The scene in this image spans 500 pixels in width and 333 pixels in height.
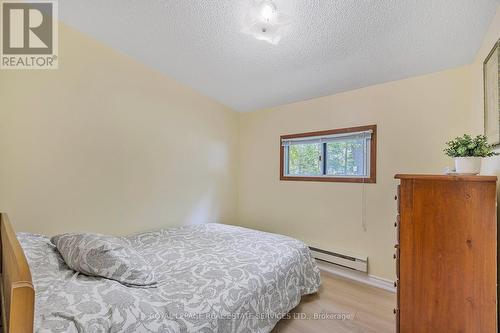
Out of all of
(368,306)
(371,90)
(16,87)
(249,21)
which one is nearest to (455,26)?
(371,90)

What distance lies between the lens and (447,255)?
3.67 ft

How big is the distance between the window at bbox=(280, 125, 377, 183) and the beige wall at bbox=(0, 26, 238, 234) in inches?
44.1

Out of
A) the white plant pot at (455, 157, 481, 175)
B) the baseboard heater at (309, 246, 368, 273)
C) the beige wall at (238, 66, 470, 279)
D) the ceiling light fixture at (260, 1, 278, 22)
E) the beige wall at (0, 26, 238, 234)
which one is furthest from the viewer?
the baseboard heater at (309, 246, 368, 273)

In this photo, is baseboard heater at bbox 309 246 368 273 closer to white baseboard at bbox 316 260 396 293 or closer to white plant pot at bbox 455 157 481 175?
white baseboard at bbox 316 260 396 293

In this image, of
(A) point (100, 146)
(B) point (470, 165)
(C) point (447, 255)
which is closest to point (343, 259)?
(C) point (447, 255)

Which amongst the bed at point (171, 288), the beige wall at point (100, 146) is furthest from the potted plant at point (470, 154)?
the beige wall at point (100, 146)

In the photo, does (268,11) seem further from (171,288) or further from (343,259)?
(343,259)

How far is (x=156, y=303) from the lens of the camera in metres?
1.17

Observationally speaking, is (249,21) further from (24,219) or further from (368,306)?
(368,306)

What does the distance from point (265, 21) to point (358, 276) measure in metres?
2.63

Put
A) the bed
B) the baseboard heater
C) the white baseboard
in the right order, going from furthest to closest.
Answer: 1. the baseboard heater
2. the white baseboard
3. the bed

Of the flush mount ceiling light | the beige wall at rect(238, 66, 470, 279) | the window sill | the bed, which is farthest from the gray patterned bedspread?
the flush mount ceiling light

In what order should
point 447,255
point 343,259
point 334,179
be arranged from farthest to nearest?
point 334,179, point 343,259, point 447,255

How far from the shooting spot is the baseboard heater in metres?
2.46
